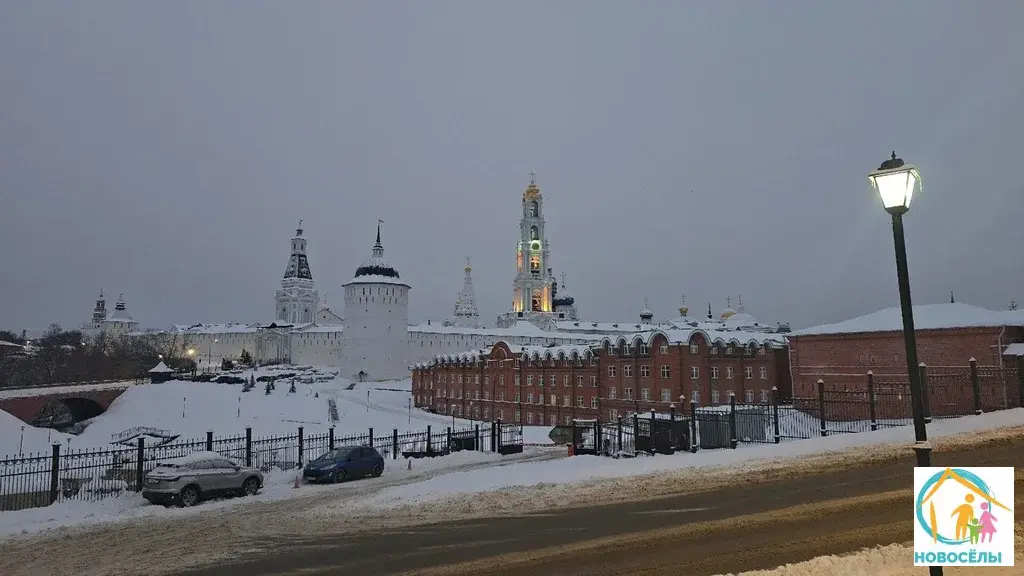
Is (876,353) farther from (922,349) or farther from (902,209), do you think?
(902,209)

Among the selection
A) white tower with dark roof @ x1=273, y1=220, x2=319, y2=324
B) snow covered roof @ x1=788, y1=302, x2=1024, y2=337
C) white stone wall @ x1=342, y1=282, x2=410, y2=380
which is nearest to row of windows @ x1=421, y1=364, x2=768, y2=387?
snow covered roof @ x1=788, y1=302, x2=1024, y2=337

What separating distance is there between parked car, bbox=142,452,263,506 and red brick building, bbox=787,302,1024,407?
25.8 meters

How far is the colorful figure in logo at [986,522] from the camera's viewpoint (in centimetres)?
498

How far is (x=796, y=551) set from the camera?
823 centimetres

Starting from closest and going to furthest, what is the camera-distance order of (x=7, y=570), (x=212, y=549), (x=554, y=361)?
(x=7, y=570) < (x=212, y=549) < (x=554, y=361)

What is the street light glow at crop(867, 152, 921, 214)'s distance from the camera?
6316 millimetres

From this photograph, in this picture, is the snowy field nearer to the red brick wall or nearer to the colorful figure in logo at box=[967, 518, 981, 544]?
the red brick wall

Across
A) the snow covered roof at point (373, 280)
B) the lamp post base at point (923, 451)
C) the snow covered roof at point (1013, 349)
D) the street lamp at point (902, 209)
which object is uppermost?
the snow covered roof at point (373, 280)

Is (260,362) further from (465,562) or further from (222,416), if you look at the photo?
(465,562)

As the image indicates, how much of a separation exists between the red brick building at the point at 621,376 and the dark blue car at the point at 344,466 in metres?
27.3

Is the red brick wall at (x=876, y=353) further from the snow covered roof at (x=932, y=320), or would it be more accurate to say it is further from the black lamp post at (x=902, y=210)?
the black lamp post at (x=902, y=210)

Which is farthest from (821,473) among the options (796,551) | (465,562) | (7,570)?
(7,570)

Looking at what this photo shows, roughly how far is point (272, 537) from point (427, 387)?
5865 centimetres

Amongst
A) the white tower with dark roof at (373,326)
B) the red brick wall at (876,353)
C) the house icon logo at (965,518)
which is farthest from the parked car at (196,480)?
the white tower with dark roof at (373,326)
